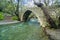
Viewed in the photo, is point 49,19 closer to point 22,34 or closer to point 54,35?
point 22,34

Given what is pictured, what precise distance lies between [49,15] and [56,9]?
50.8 inches

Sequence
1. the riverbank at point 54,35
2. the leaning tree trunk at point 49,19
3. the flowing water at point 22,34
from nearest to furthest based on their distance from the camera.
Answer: the riverbank at point 54,35, the flowing water at point 22,34, the leaning tree trunk at point 49,19

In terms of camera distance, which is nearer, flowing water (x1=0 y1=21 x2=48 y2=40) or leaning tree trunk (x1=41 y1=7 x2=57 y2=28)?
flowing water (x1=0 y1=21 x2=48 y2=40)

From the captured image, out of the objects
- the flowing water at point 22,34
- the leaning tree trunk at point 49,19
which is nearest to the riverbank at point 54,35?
the flowing water at point 22,34

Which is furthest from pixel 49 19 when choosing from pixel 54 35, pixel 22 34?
pixel 54 35

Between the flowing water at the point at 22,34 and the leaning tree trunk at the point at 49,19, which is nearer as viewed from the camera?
the flowing water at the point at 22,34

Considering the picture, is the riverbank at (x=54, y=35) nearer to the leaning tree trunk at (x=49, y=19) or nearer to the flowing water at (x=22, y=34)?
the flowing water at (x=22, y=34)

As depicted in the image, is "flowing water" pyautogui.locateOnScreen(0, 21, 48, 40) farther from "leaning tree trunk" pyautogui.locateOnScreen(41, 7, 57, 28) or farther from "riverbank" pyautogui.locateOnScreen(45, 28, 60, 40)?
"leaning tree trunk" pyautogui.locateOnScreen(41, 7, 57, 28)

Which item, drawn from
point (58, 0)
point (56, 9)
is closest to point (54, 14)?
point (56, 9)

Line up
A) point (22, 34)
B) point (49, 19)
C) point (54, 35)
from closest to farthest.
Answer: point (54, 35) < point (22, 34) < point (49, 19)

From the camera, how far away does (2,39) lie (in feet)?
34.4

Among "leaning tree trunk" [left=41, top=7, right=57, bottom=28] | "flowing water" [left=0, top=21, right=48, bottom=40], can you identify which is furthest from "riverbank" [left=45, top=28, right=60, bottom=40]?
"leaning tree trunk" [left=41, top=7, right=57, bottom=28]

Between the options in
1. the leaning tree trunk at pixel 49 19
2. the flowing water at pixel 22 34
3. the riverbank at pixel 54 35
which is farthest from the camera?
the leaning tree trunk at pixel 49 19

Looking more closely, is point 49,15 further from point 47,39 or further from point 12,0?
point 12,0
